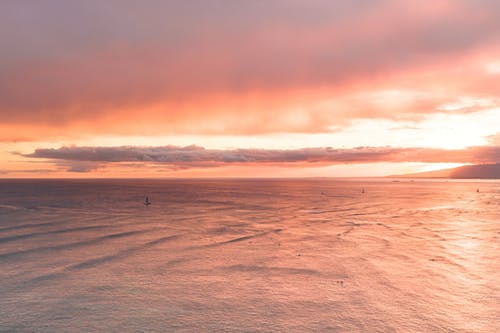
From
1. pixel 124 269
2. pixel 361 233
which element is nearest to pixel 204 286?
pixel 124 269

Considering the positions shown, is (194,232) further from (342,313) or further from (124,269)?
(342,313)

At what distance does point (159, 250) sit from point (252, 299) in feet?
29.2

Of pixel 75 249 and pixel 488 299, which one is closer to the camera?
pixel 488 299

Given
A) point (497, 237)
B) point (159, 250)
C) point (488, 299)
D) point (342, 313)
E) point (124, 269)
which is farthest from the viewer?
point (497, 237)

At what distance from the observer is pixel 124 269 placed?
14336 mm

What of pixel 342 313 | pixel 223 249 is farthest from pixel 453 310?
pixel 223 249

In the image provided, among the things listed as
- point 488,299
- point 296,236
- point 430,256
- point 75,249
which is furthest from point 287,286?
point 75,249

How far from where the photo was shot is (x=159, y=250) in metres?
18.2

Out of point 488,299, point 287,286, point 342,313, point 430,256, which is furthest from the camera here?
point 430,256

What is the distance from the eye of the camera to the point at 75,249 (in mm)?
18500

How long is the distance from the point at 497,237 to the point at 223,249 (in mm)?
17934

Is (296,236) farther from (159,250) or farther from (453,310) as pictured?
(453,310)

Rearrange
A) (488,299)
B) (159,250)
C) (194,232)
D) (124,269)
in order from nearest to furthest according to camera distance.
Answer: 1. (488,299)
2. (124,269)
3. (159,250)
4. (194,232)

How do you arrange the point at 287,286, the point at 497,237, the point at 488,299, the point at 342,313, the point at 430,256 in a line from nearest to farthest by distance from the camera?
the point at 342,313 < the point at 488,299 < the point at 287,286 < the point at 430,256 < the point at 497,237
